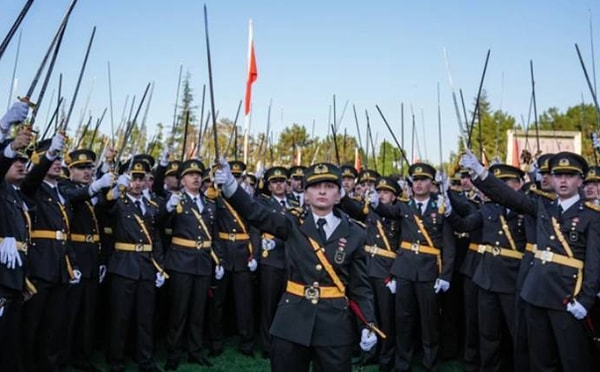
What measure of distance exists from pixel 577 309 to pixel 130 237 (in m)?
5.21

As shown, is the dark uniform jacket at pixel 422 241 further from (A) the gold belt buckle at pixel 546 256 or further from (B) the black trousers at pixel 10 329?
(B) the black trousers at pixel 10 329

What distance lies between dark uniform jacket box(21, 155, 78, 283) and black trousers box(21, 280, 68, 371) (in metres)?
0.14

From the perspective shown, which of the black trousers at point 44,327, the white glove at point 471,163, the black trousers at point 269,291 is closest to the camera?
the white glove at point 471,163

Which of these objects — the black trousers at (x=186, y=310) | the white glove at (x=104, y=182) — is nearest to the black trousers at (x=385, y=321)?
the black trousers at (x=186, y=310)

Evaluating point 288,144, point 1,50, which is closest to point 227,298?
point 1,50

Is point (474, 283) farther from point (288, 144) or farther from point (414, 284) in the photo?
point (288, 144)

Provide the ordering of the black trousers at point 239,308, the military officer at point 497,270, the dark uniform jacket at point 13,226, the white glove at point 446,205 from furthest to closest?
the black trousers at point 239,308, the white glove at point 446,205, the military officer at point 497,270, the dark uniform jacket at point 13,226

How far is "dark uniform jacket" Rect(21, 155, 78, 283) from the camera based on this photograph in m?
5.85

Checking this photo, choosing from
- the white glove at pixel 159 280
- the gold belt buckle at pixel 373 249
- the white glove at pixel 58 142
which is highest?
the white glove at pixel 58 142

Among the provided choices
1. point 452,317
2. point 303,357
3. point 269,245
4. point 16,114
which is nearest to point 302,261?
point 303,357

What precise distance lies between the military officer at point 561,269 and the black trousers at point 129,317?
4363 millimetres

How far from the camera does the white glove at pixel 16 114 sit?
434cm

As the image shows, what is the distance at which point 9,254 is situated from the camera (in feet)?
16.3

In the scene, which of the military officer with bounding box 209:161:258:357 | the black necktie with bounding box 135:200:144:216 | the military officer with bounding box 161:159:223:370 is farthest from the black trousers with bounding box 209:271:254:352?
the black necktie with bounding box 135:200:144:216
